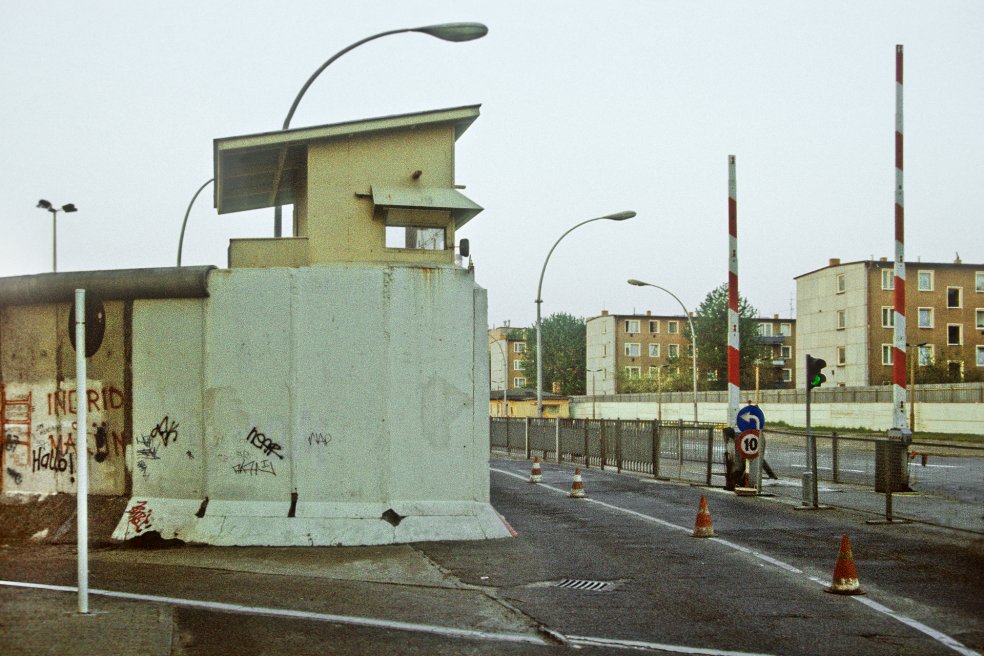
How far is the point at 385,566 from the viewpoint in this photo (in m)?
10.4

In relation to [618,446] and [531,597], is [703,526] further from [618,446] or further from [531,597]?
[618,446]

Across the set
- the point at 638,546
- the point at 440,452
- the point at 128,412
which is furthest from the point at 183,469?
the point at 638,546

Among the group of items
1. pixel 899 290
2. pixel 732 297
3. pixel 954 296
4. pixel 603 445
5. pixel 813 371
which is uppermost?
pixel 954 296

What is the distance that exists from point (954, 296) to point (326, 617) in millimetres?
79930

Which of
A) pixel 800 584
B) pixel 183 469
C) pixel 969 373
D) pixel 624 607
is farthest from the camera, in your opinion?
pixel 969 373

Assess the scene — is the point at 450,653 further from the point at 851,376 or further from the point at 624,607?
the point at 851,376

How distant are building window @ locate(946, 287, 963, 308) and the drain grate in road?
76778mm

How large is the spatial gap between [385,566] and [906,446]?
10.2 meters

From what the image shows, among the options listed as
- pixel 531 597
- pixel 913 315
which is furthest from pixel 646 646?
pixel 913 315

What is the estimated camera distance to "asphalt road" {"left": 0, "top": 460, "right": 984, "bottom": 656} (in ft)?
22.5

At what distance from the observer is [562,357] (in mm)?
129375

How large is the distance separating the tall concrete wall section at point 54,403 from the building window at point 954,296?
77.3 metres

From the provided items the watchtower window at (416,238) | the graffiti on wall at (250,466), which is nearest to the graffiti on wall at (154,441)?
the graffiti on wall at (250,466)

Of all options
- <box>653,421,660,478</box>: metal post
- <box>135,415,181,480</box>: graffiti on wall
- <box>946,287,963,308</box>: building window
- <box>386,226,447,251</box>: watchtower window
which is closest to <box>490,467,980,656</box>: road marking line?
<box>386,226,447,251</box>: watchtower window
